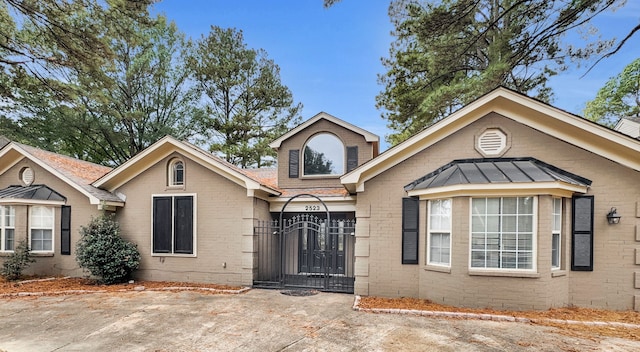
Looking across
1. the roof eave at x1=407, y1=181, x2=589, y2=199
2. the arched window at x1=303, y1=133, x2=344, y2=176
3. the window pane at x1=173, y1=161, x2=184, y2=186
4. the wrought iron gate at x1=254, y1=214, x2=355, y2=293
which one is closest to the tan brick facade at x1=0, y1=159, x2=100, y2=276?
the window pane at x1=173, y1=161, x2=184, y2=186

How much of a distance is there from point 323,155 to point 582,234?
792cm

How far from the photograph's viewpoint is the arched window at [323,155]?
12172 millimetres

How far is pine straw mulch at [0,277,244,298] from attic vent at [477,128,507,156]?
7.42 m

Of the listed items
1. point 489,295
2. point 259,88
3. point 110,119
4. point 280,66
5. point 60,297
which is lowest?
point 60,297

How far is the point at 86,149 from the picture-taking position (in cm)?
2252

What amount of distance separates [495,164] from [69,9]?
10.5m

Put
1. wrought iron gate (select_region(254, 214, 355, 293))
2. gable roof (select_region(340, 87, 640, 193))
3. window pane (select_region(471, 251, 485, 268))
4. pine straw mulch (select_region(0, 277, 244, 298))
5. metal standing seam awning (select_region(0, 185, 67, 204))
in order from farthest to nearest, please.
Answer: metal standing seam awning (select_region(0, 185, 67, 204)) < wrought iron gate (select_region(254, 214, 355, 293)) < pine straw mulch (select_region(0, 277, 244, 298)) < window pane (select_region(471, 251, 485, 268)) < gable roof (select_region(340, 87, 640, 193))

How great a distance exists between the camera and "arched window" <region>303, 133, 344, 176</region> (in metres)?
12.2

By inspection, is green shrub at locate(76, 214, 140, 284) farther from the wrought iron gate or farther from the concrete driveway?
the wrought iron gate

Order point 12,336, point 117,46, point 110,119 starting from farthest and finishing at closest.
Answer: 1. point 110,119
2. point 117,46
3. point 12,336

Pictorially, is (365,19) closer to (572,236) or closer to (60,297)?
(572,236)

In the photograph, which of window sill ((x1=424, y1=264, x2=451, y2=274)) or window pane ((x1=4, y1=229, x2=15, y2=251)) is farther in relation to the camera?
window pane ((x1=4, y1=229, x2=15, y2=251))

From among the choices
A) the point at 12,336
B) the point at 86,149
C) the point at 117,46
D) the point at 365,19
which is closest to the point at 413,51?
the point at 365,19

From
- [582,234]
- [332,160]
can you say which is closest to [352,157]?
[332,160]
